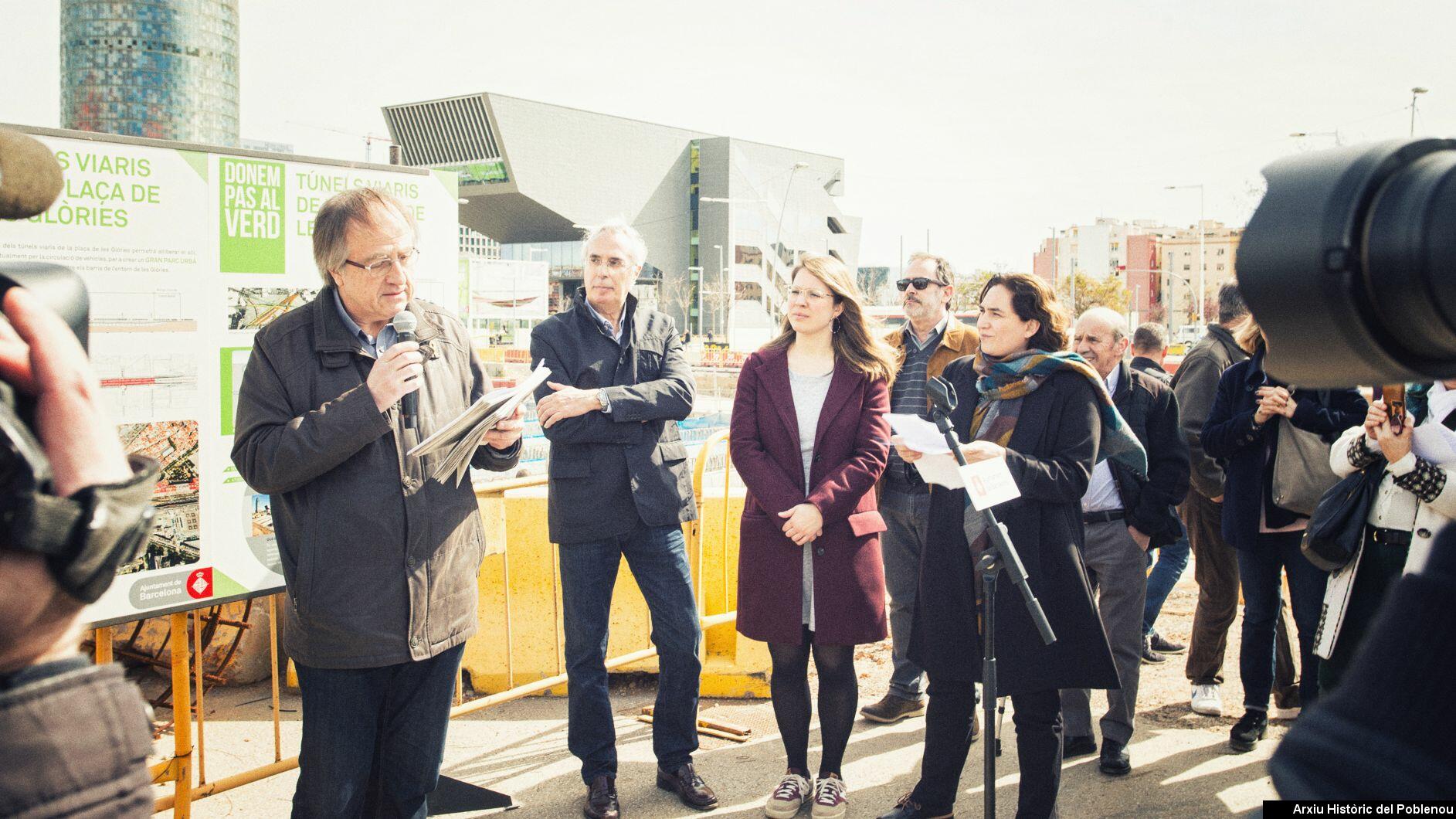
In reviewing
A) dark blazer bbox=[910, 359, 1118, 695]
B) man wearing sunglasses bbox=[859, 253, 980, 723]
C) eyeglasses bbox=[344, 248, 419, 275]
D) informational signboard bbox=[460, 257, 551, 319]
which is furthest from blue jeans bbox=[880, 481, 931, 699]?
informational signboard bbox=[460, 257, 551, 319]

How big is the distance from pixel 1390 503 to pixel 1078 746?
167cm

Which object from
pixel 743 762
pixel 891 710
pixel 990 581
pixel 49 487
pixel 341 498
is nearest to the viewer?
pixel 49 487

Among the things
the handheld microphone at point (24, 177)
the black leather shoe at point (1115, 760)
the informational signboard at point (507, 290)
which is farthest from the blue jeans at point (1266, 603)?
the informational signboard at point (507, 290)

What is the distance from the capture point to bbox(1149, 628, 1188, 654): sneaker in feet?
20.6

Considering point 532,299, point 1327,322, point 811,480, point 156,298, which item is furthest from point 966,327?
point 532,299

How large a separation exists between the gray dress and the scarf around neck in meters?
0.64

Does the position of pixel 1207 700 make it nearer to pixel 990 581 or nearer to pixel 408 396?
pixel 990 581

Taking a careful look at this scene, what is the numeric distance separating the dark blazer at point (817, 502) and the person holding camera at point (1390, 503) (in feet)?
5.33

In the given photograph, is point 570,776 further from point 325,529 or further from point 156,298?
point 156,298

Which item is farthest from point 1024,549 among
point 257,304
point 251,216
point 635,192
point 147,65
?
point 147,65

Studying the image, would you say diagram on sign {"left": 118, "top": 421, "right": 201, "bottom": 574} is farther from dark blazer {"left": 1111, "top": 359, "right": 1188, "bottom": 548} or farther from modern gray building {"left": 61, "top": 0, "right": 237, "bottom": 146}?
modern gray building {"left": 61, "top": 0, "right": 237, "bottom": 146}

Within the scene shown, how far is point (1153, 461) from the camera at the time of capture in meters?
4.77

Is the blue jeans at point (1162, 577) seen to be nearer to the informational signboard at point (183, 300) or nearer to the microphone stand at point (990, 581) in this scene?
the microphone stand at point (990, 581)

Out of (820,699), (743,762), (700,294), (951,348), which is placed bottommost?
(743,762)
